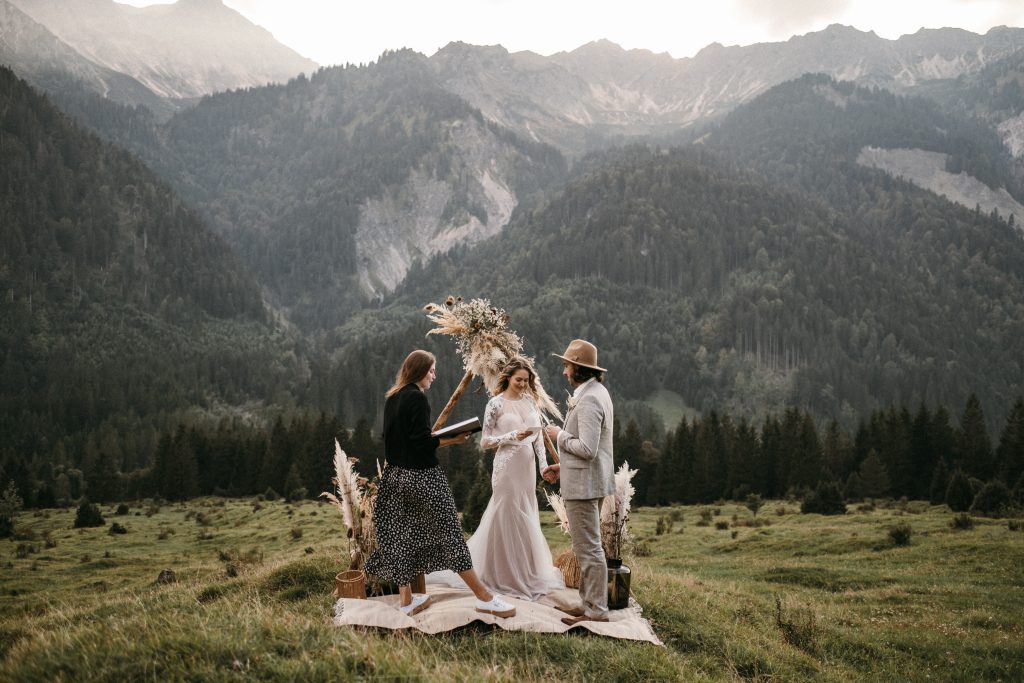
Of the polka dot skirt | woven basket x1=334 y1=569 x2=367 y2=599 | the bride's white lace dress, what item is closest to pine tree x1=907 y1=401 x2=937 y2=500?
the bride's white lace dress

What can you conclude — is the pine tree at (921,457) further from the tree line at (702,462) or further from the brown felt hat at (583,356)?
the brown felt hat at (583,356)

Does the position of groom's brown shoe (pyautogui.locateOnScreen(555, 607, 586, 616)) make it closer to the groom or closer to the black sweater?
the groom

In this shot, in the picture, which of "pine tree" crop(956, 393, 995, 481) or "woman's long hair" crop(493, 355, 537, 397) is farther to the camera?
"pine tree" crop(956, 393, 995, 481)

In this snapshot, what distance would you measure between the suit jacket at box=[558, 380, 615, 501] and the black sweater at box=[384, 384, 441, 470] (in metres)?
2.03

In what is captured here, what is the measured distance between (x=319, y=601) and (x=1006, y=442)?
7491cm

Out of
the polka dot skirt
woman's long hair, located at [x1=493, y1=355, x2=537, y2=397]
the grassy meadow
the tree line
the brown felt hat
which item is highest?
the brown felt hat

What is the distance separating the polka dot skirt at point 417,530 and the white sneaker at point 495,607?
606mm

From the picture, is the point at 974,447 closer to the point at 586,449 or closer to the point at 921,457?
the point at 921,457

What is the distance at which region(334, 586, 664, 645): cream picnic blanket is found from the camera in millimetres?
9500

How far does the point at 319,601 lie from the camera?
1261cm

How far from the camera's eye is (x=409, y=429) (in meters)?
9.88

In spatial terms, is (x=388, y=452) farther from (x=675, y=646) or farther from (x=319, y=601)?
(x=675, y=646)

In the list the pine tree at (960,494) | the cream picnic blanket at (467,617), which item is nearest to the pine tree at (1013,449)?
the pine tree at (960,494)

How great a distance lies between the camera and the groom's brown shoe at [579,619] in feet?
32.2
